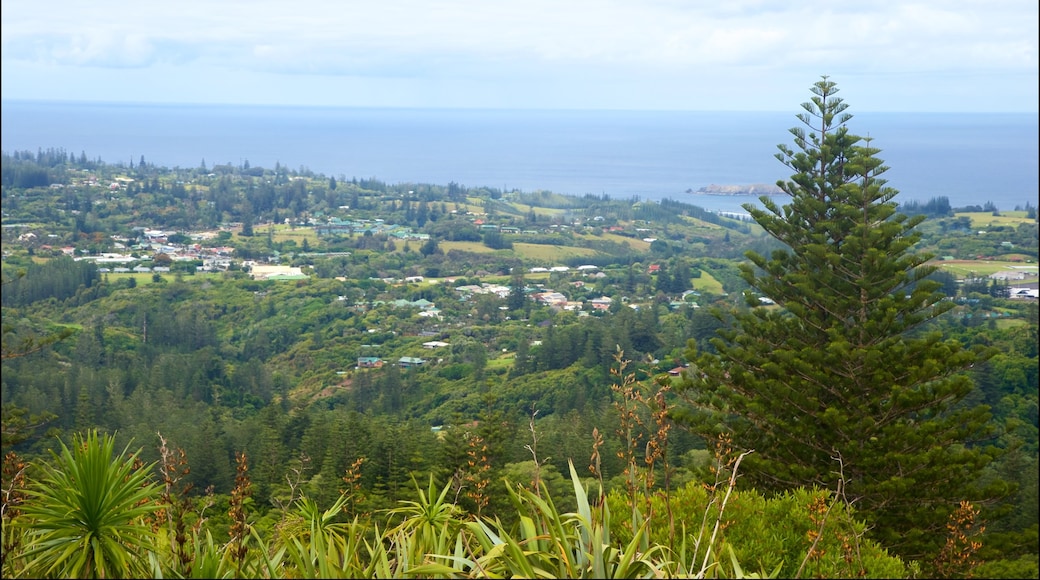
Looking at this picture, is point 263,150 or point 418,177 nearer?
point 418,177

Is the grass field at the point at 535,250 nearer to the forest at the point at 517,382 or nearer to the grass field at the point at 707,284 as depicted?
the forest at the point at 517,382

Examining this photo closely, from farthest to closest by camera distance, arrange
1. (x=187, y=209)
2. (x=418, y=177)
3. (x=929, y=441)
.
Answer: (x=418, y=177), (x=187, y=209), (x=929, y=441)

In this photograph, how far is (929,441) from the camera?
9.02 meters

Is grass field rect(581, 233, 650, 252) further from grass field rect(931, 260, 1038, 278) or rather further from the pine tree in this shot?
the pine tree

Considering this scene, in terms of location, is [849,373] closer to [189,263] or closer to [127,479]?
[127,479]

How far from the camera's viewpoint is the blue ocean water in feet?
243

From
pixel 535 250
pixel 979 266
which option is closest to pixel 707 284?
pixel 979 266

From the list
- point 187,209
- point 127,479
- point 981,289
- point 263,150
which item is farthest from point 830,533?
point 263,150

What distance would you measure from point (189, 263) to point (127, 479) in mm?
47318

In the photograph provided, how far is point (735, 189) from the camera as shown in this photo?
67.1 m

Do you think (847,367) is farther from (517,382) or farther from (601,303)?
(601,303)

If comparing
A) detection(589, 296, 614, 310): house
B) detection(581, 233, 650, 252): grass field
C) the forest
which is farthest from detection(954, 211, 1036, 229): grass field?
detection(589, 296, 614, 310): house

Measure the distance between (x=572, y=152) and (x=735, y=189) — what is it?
51.3 m

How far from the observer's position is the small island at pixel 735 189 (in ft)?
194
